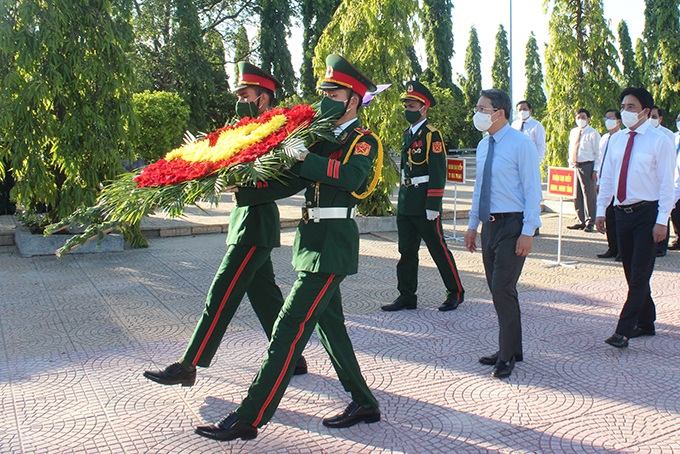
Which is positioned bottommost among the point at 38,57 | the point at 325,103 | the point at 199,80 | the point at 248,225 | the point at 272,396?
the point at 272,396

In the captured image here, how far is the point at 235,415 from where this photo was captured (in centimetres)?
363

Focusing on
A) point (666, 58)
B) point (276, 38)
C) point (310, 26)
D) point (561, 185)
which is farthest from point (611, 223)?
point (310, 26)

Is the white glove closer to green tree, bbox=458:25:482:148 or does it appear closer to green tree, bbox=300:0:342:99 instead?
green tree, bbox=300:0:342:99

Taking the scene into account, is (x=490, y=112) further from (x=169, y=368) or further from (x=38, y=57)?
(x=38, y=57)

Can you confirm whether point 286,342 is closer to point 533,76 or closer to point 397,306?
point 397,306

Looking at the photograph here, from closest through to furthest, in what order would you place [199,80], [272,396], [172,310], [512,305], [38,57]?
[272,396] → [512,305] → [172,310] → [38,57] → [199,80]

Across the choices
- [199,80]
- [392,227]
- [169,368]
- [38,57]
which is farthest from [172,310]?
[199,80]

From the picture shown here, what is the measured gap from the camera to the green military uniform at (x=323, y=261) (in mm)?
3564

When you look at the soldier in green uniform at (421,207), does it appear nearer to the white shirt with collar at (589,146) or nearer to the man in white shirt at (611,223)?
the man in white shirt at (611,223)

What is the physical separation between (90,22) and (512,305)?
6901 millimetres

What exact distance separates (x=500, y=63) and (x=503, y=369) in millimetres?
51300

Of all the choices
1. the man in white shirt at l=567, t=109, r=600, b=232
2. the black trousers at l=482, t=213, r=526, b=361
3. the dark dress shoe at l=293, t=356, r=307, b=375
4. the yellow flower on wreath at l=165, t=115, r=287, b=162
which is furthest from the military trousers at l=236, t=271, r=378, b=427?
the man in white shirt at l=567, t=109, r=600, b=232

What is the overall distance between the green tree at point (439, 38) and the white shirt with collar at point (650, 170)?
36.7m

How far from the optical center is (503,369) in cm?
464
